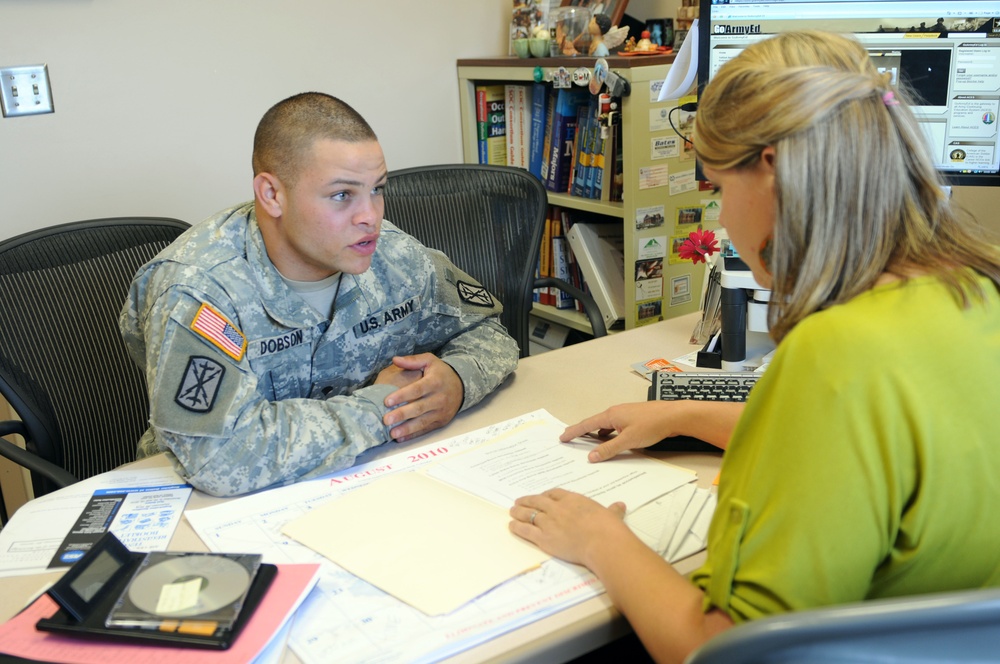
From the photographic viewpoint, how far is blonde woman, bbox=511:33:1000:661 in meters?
0.71

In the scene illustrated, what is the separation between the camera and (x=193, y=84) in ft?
7.70

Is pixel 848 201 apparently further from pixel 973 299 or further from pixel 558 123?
pixel 558 123

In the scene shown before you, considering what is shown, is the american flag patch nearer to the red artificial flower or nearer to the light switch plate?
the red artificial flower

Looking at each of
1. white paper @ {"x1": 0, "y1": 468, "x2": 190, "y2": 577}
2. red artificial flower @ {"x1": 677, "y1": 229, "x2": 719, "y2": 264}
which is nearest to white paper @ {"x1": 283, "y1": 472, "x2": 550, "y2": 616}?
white paper @ {"x1": 0, "y1": 468, "x2": 190, "y2": 577}

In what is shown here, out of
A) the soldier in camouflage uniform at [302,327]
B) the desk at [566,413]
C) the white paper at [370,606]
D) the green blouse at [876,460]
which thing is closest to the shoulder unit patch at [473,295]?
the soldier in camouflage uniform at [302,327]

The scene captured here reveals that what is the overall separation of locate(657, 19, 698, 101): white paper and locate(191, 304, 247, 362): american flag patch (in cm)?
93

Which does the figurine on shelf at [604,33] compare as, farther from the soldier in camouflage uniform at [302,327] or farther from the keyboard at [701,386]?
the keyboard at [701,386]

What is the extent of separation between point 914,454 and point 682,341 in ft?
3.17

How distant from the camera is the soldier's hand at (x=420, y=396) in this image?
1317 millimetres

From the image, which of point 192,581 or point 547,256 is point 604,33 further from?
point 192,581

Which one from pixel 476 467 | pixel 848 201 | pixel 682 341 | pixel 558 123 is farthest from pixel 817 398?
pixel 558 123

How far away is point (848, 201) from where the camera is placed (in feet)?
2.60

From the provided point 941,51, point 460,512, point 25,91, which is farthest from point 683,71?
point 25,91

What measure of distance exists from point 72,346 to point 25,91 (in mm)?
850
